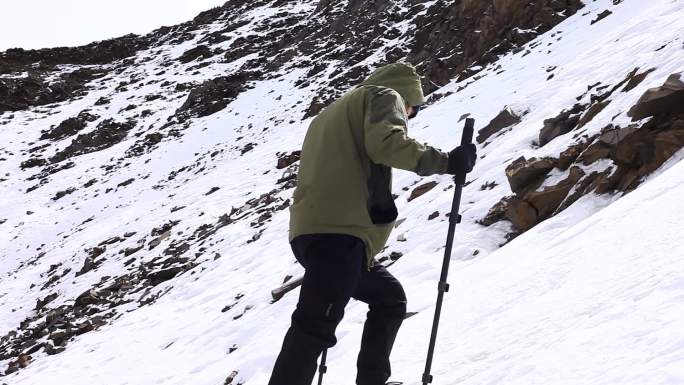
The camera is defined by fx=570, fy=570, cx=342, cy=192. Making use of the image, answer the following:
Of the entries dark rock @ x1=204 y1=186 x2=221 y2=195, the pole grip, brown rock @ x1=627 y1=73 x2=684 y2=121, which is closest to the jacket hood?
the pole grip

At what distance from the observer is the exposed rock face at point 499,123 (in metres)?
A: 11.5

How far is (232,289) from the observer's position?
10.2 m

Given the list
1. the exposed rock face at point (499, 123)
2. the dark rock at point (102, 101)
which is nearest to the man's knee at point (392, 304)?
the exposed rock face at point (499, 123)

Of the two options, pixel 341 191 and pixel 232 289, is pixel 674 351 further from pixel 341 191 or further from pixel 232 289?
pixel 232 289

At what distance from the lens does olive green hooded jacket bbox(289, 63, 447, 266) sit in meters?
2.65

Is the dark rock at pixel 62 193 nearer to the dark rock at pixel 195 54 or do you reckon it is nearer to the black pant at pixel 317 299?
the dark rock at pixel 195 54

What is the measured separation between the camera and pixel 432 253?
730 cm

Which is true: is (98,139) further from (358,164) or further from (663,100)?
(358,164)

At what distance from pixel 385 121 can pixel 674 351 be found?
1.48 meters

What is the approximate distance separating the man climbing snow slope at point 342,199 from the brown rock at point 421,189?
7.46 metres

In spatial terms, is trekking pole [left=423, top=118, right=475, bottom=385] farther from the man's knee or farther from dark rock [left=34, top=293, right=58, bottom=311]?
dark rock [left=34, top=293, right=58, bottom=311]

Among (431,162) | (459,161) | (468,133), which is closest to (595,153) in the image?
(468,133)

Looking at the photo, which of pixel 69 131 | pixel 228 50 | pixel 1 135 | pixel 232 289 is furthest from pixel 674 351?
pixel 228 50

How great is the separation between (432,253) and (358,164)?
15.6 feet
